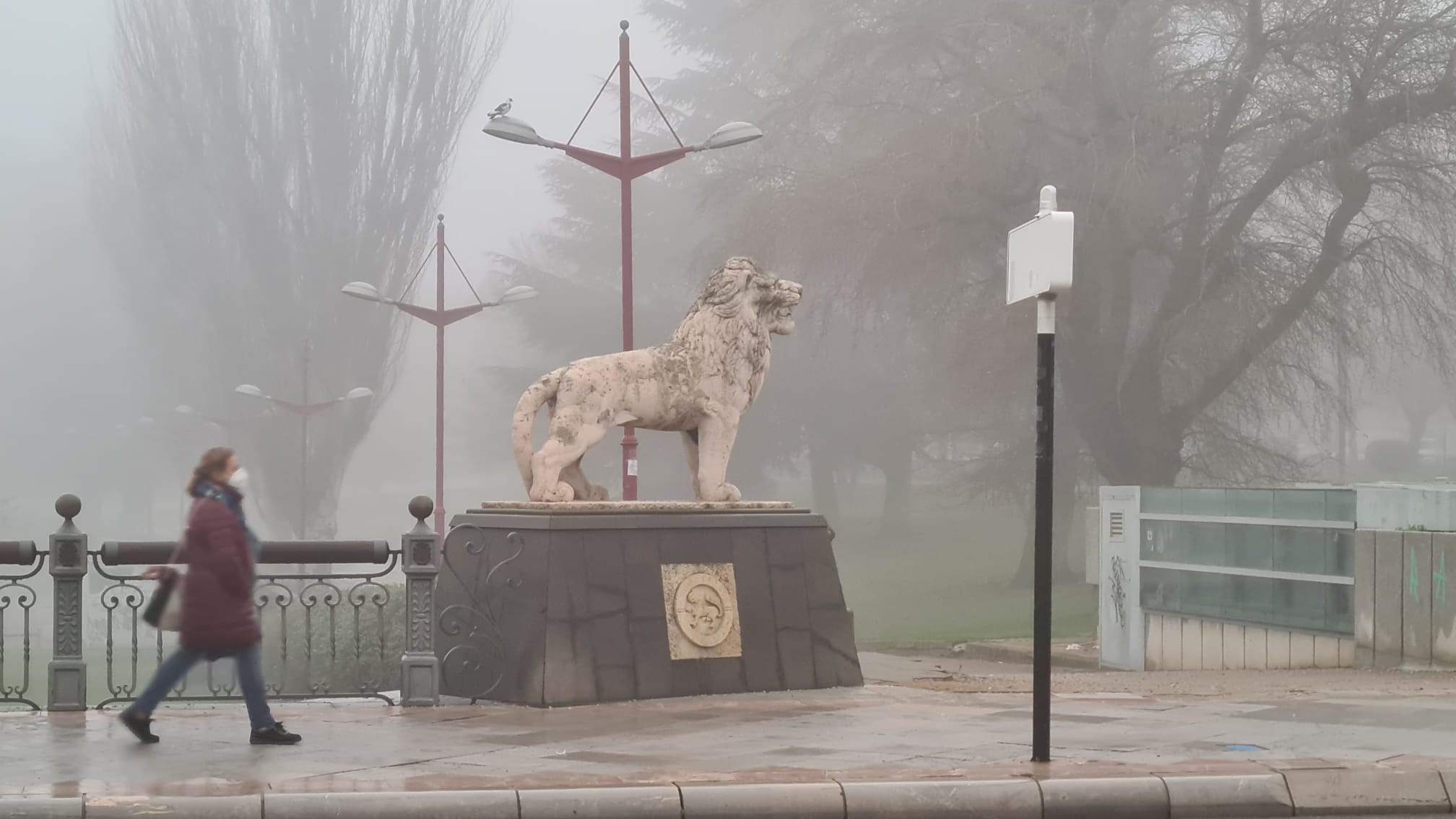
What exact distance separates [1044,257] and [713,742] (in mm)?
3214

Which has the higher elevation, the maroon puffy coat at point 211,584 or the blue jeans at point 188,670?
the maroon puffy coat at point 211,584

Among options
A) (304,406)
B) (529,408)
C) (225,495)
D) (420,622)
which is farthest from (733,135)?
(304,406)

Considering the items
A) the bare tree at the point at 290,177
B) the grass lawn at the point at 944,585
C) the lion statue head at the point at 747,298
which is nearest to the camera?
the lion statue head at the point at 747,298

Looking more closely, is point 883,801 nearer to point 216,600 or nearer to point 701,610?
point 216,600

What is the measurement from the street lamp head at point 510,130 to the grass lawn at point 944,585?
11.6 m

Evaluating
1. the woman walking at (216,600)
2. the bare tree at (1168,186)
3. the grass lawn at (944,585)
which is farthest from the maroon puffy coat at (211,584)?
the bare tree at (1168,186)

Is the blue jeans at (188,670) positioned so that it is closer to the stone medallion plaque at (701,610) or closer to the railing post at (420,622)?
the railing post at (420,622)

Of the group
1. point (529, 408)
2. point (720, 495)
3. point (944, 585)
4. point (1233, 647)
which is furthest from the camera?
point (944, 585)

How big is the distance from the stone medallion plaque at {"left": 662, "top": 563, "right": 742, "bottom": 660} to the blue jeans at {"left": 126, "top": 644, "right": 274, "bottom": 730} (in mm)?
3387

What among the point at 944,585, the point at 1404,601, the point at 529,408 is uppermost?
the point at 529,408

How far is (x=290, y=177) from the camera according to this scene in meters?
54.2

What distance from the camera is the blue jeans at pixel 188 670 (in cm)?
→ 901

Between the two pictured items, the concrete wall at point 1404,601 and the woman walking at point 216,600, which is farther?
the concrete wall at point 1404,601

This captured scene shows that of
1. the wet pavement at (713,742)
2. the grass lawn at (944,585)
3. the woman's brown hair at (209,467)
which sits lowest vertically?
the grass lawn at (944,585)
